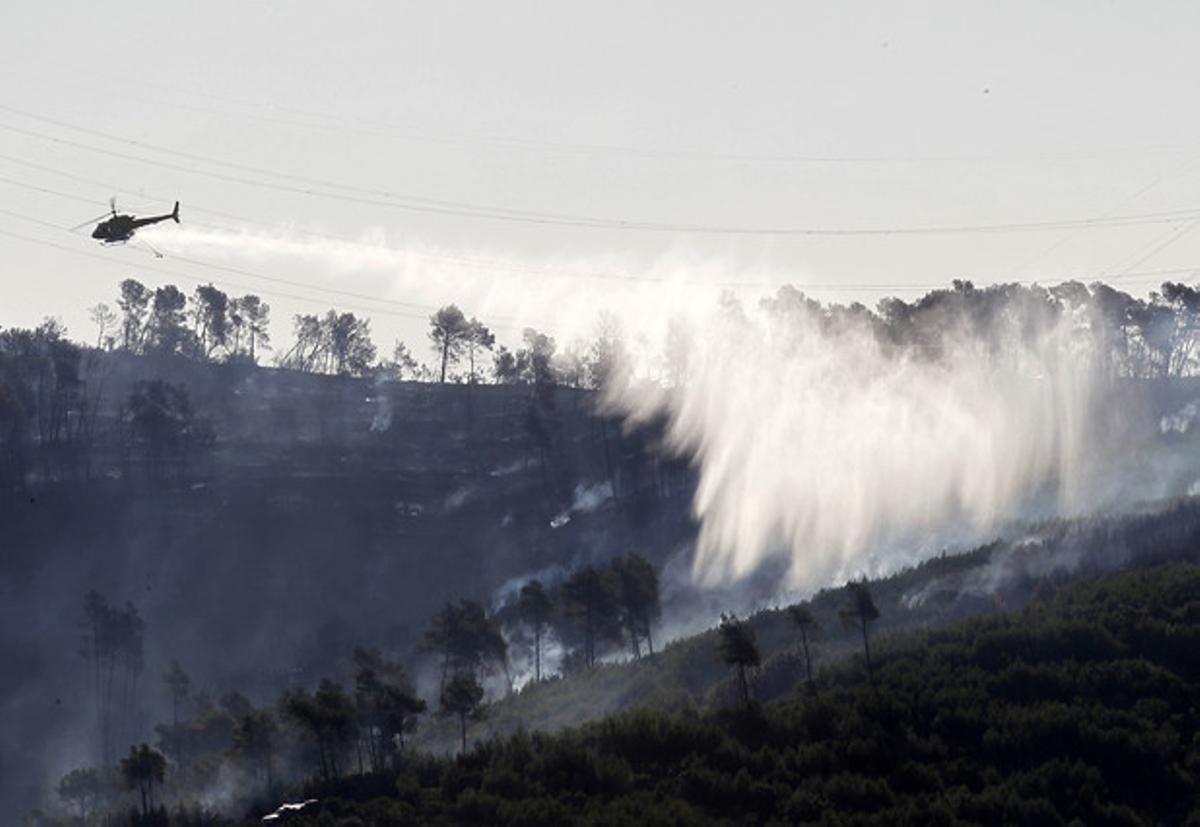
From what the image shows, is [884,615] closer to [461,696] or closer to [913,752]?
[461,696]

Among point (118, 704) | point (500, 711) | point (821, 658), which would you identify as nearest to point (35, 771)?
point (118, 704)

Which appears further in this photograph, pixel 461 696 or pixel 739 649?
pixel 461 696

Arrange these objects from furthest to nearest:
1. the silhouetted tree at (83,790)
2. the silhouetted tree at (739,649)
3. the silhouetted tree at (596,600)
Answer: the silhouetted tree at (596,600), the silhouetted tree at (83,790), the silhouetted tree at (739,649)

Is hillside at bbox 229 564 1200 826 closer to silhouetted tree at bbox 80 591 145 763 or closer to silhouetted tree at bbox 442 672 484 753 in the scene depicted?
silhouetted tree at bbox 442 672 484 753

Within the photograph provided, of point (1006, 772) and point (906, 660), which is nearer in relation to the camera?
point (1006, 772)

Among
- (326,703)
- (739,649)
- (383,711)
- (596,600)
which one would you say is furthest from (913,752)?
(596,600)

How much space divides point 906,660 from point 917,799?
21531mm

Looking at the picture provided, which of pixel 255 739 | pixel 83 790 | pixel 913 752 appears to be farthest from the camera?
pixel 83 790

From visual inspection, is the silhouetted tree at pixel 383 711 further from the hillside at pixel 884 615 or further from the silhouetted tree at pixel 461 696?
the hillside at pixel 884 615

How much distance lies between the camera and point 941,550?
164 meters

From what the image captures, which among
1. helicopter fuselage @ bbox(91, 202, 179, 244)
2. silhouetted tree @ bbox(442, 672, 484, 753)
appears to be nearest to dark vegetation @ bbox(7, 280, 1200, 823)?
silhouetted tree @ bbox(442, 672, 484, 753)

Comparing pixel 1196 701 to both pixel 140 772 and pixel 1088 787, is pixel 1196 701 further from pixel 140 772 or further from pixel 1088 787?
pixel 140 772

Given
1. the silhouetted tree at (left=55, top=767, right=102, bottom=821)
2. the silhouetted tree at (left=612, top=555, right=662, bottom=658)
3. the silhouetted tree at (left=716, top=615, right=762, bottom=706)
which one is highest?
the silhouetted tree at (left=612, top=555, right=662, bottom=658)

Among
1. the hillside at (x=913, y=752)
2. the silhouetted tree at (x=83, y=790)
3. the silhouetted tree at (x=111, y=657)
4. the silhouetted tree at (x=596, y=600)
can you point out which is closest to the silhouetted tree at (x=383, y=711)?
the hillside at (x=913, y=752)
